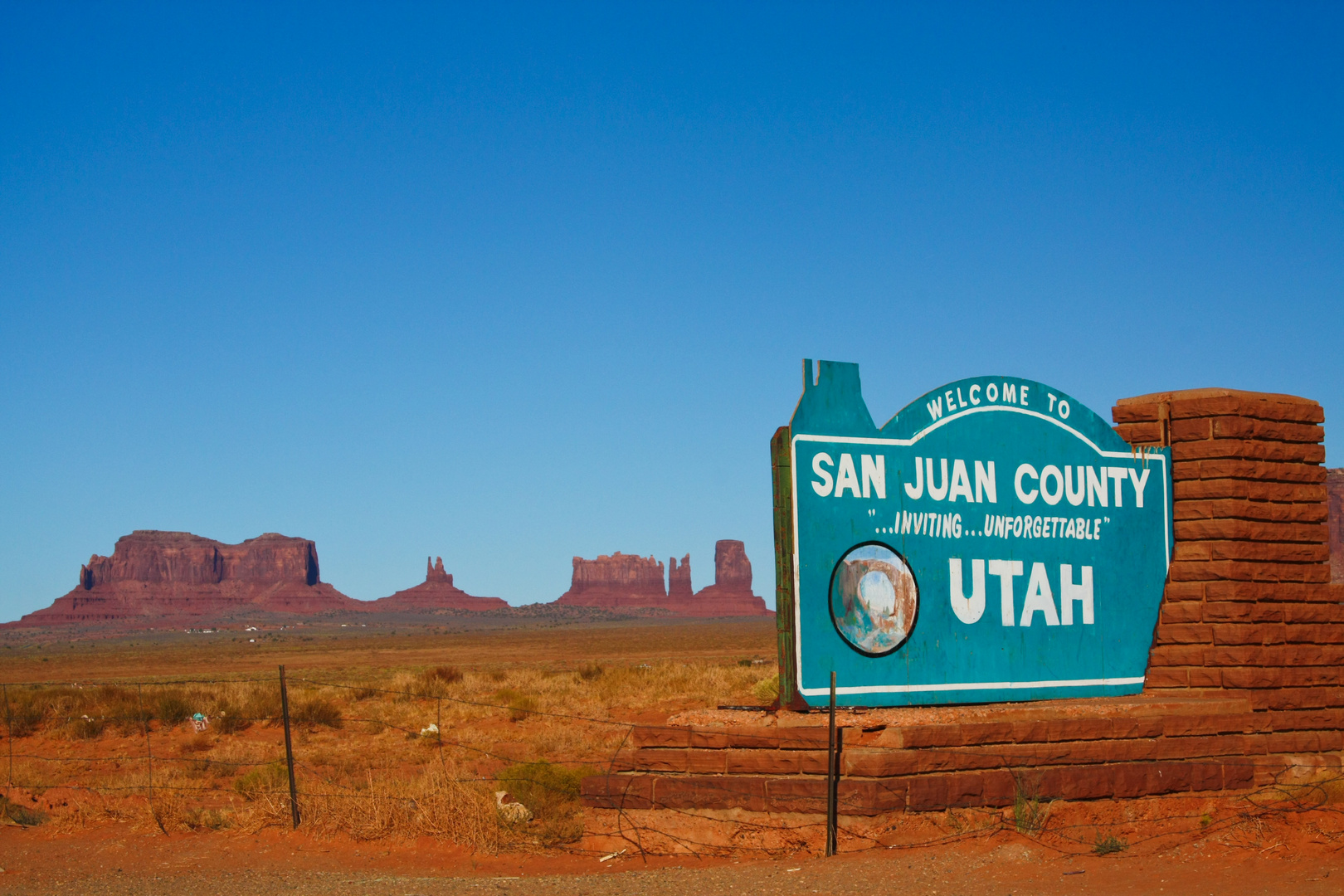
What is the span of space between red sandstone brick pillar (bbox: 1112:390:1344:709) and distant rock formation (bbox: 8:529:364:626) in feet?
584

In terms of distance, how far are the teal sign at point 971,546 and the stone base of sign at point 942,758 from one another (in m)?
0.38

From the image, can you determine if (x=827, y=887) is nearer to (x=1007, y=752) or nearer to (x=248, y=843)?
(x=1007, y=752)

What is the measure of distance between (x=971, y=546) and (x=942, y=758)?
6.93ft

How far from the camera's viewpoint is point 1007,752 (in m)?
9.54

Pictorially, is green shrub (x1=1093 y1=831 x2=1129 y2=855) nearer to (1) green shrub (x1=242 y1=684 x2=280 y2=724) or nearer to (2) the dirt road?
(2) the dirt road

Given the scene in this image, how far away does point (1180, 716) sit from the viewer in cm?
1026

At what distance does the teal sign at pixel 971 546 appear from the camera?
976 centimetres

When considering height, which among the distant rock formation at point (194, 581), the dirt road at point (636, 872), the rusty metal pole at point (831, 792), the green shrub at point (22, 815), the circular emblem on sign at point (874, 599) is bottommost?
the distant rock formation at point (194, 581)

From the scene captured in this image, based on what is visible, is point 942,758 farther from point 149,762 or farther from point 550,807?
point 149,762

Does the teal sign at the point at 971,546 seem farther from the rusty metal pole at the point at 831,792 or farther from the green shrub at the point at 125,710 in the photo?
the green shrub at the point at 125,710

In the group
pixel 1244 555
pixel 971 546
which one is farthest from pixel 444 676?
pixel 1244 555

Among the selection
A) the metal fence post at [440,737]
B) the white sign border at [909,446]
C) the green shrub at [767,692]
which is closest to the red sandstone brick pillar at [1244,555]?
the white sign border at [909,446]

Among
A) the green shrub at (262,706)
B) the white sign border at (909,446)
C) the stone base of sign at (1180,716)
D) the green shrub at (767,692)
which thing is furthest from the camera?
the green shrub at (262,706)

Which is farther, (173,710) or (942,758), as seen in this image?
(173,710)
